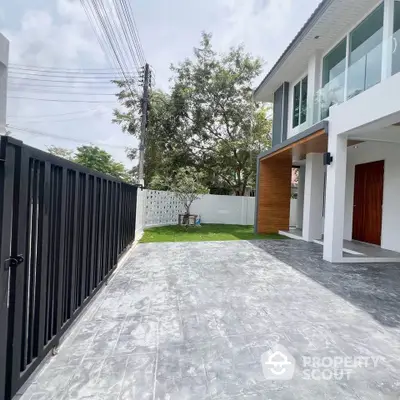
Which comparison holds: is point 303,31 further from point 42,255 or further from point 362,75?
point 42,255

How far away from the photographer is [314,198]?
388 inches

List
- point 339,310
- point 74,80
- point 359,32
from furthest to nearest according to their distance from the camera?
point 74,80 < point 359,32 < point 339,310

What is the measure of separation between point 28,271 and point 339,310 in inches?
139

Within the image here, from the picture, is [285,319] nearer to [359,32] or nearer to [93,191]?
[93,191]

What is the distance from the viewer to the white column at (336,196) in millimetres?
6465

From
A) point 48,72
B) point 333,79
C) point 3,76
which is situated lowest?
point 3,76

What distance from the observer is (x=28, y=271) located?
1944 millimetres

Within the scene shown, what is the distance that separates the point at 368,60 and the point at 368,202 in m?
4.71

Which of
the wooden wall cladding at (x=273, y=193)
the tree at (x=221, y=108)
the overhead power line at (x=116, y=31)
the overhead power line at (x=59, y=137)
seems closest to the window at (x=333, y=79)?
the wooden wall cladding at (x=273, y=193)

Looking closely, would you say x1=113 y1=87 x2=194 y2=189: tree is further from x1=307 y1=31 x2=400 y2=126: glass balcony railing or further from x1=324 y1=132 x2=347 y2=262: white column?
x1=324 y1=132 x2=347 y2=262: white column

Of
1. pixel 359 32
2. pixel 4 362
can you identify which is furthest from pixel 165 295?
pixel 359 32

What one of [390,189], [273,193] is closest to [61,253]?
[390,189]

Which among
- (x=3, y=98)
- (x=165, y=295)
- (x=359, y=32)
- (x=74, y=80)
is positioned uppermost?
(x=74, y=80)

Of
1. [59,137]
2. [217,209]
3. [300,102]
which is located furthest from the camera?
[59,137]
